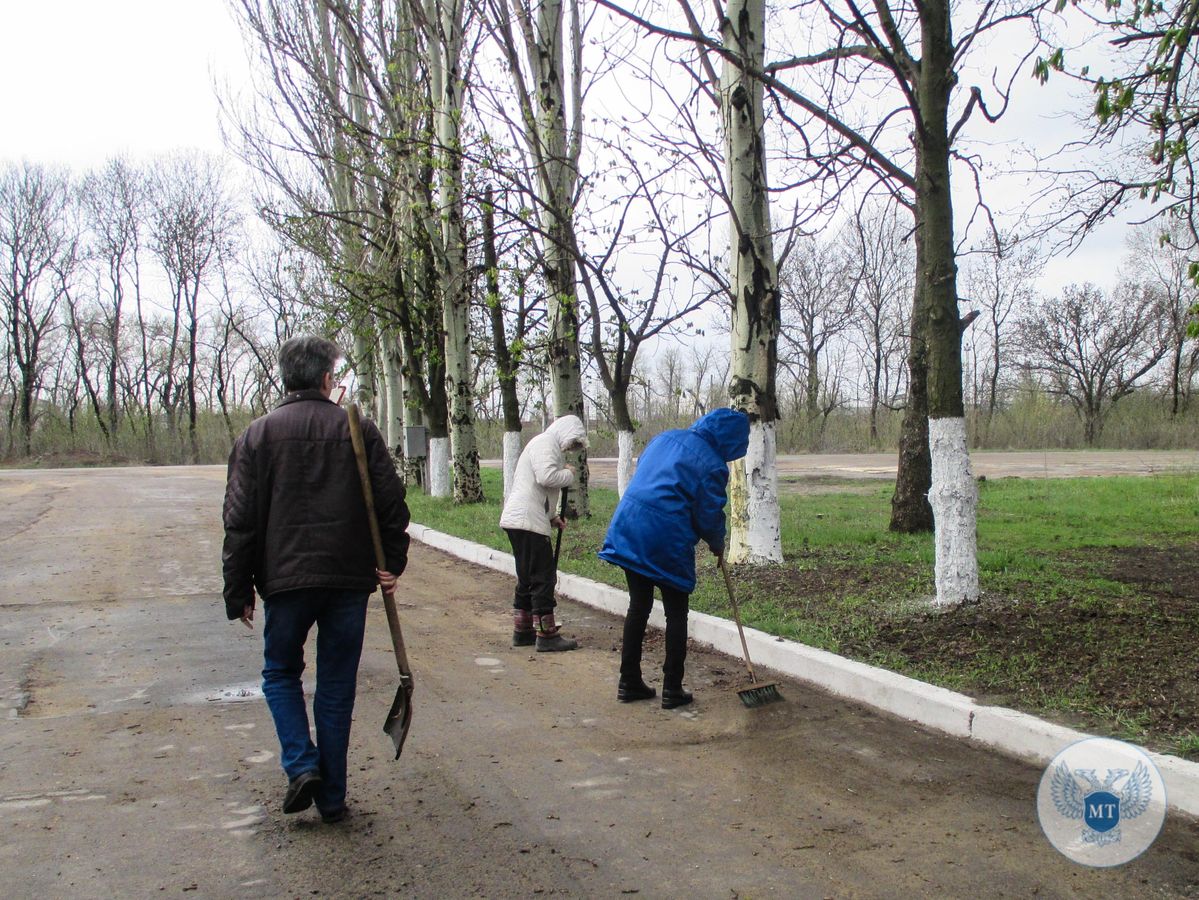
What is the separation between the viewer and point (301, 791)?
3.50 meters

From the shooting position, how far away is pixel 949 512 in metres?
6.37

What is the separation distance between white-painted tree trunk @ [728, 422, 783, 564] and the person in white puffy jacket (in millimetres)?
2380

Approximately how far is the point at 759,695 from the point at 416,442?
52.1 ft

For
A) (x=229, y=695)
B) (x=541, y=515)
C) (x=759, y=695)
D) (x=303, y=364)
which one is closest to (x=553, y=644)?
(x=541, y=515)

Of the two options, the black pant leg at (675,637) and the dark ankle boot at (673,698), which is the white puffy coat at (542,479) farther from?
the dark ankle boot at (673,698)

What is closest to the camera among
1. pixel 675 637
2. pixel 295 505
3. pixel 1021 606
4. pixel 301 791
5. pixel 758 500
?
pixel 301 791

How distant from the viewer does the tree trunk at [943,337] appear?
6398 mm

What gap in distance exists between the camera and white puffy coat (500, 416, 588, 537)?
671cm

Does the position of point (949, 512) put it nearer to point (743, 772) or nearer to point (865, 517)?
point (743, 772)

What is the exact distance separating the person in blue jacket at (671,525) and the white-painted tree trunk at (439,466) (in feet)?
45.9

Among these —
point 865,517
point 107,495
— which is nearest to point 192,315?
point 107,495

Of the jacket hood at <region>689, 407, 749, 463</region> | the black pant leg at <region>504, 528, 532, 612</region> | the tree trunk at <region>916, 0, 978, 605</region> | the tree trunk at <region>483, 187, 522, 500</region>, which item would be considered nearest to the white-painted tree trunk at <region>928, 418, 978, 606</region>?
the tree trunk at <region>916, 0, 978, 605</region>

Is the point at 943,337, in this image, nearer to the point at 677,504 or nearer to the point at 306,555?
the point at 677,504

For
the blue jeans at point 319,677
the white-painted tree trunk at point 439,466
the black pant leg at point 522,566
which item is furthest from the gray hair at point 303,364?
the white-painted tree trunk at point 439,466
